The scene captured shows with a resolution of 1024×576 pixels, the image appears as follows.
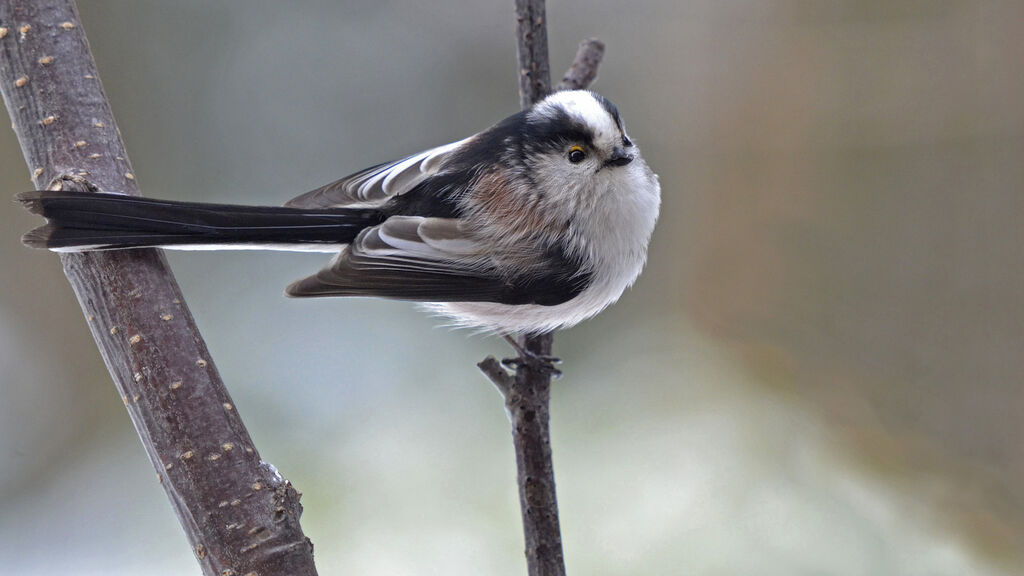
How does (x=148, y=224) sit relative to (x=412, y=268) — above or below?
below

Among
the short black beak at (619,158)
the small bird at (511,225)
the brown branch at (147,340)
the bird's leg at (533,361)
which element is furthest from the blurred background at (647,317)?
the brown branch at (147,340)

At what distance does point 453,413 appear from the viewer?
1926 millimetres

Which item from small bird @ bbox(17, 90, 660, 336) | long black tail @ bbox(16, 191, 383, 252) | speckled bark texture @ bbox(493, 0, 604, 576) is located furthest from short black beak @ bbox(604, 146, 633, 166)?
long black tail @ bbox(16, 191, 383, 252)

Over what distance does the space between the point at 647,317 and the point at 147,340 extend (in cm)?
148

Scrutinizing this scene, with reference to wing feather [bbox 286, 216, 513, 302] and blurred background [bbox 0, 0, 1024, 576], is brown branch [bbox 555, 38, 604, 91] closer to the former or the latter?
wing feather [bbox 286, 216, 513, 302]

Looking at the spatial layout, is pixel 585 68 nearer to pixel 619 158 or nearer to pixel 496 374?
pixel 619 158

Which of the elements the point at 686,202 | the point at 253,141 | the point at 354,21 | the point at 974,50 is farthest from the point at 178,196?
the point at 974,50

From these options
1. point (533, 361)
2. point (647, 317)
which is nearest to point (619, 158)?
point (533, 361)

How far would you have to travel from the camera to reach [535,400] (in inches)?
43.5

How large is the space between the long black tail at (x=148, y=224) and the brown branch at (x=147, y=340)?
0.03 meters

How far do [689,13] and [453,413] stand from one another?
128cm

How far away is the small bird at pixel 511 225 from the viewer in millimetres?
1191

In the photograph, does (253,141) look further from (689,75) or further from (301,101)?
(689,75)

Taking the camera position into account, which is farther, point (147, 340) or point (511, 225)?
point (511, 225)
